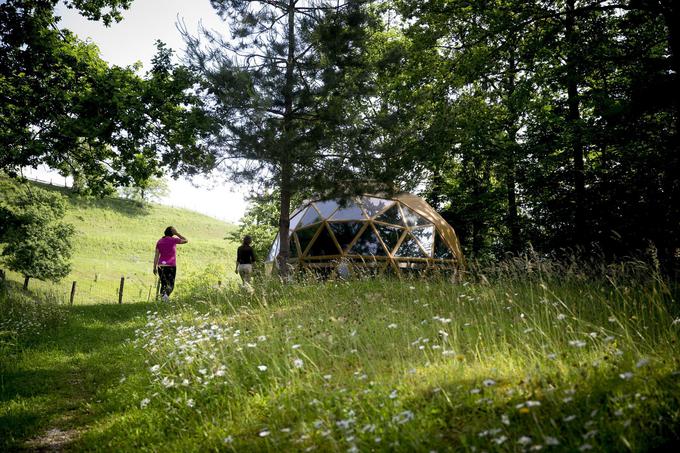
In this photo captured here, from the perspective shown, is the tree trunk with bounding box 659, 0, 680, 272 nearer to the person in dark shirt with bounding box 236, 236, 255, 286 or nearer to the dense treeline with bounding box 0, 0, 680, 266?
the dense treeline with bounding box 0, 0, 680, 266

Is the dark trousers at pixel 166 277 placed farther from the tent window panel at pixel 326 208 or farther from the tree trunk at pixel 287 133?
the tent window panel at pixel 326 208

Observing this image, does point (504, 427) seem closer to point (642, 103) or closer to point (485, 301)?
point (485, 301)

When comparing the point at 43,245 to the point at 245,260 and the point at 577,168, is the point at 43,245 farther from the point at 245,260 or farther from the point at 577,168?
the point at 577,168

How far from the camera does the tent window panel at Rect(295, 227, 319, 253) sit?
1559cm

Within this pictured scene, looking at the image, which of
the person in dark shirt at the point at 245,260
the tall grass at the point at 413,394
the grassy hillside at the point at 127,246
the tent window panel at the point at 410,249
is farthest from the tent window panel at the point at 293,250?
the grassy hillside at the point at 127,246

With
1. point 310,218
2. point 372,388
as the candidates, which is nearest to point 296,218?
point 310,218

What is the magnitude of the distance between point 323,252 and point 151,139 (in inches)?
258

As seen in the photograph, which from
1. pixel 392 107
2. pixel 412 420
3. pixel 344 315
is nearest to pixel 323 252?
pixel 392 107

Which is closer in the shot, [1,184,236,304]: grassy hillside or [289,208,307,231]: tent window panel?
[289,208,307,231]: tent window panel

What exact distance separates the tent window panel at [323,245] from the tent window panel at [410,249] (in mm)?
2344

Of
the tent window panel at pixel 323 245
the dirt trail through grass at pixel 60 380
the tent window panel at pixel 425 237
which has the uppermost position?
the tent window panel at pixel 425 237

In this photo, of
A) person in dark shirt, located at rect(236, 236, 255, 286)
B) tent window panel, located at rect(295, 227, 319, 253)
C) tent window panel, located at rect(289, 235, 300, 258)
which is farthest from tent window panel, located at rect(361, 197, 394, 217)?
person in dark shirt, located at rect(236, 236, 255, 286)

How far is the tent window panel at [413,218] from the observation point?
53.0ft

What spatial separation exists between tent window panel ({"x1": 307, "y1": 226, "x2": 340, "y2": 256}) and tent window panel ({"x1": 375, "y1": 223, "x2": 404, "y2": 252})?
173 centimetres
